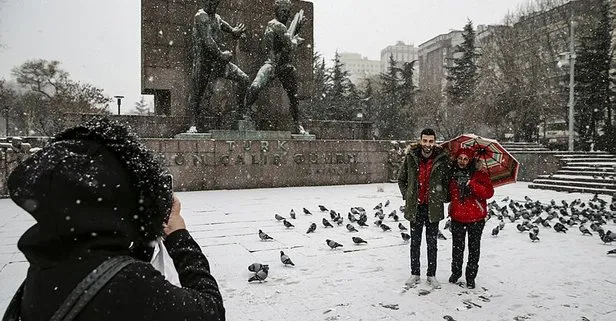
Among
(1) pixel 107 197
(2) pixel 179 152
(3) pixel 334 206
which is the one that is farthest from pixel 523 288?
(2) pixel 179 152

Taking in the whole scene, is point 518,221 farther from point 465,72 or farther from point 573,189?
point 465,72

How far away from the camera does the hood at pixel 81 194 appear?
114cm

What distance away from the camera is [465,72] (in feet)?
155

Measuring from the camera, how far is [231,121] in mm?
15336

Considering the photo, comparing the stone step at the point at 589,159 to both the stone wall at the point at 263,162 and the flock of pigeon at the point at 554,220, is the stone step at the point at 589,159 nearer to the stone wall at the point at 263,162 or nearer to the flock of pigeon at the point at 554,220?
the stone wall at the point at 263,162

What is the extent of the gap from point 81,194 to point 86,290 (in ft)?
0.80

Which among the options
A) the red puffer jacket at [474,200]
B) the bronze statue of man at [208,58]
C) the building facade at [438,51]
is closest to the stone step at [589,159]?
the bronze statue of man at [208,58]

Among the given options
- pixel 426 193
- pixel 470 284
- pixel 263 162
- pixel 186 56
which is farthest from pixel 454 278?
pixel 186 56

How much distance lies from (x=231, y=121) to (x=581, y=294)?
12.6m

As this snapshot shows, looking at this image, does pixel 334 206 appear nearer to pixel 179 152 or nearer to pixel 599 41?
pixel 179 152

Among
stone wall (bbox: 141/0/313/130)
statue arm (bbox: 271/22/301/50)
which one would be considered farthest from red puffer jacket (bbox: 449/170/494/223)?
stone wall (bbox: 141/0/313/130)

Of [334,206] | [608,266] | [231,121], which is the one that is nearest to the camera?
[608,266]

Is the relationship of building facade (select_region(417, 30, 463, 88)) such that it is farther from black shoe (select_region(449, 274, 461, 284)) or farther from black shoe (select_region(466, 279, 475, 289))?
black shoe (select_region(466, 279, 475, 289))

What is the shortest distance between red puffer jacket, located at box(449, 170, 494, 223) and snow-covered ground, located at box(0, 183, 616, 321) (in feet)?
2.35
